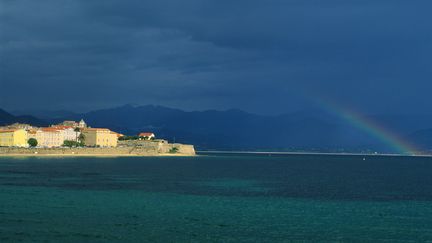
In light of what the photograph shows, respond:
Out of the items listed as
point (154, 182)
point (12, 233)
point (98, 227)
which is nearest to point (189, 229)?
point (98, 227)

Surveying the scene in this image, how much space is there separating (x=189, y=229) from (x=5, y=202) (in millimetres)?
22887

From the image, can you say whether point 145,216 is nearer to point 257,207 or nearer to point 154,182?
point 257,207

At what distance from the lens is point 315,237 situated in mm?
40781

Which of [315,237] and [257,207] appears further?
[257,207]

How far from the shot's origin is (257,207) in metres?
57.2

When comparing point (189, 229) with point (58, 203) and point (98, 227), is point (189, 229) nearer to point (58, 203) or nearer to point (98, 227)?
point (98, 227)

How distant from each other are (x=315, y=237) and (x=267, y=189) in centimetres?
3968

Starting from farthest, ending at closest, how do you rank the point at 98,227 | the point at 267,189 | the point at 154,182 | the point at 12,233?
1. the point at 154,182
2. the point at 267,189
3. the point at 98,227
4. the point at 12,233

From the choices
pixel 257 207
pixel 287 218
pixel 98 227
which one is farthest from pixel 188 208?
pixel 98 227

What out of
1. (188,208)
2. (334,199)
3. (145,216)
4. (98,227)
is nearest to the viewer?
(98,227)

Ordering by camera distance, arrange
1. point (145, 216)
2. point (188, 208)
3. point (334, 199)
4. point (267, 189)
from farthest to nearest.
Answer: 1. point (267, 189)
2. point (334, 199)
3. point (188, 208)
4. point (145, 216)

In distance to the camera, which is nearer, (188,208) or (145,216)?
(145,216)

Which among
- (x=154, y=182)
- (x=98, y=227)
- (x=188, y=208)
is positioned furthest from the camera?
(x=154, y=182)

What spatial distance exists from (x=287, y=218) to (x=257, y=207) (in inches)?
305
